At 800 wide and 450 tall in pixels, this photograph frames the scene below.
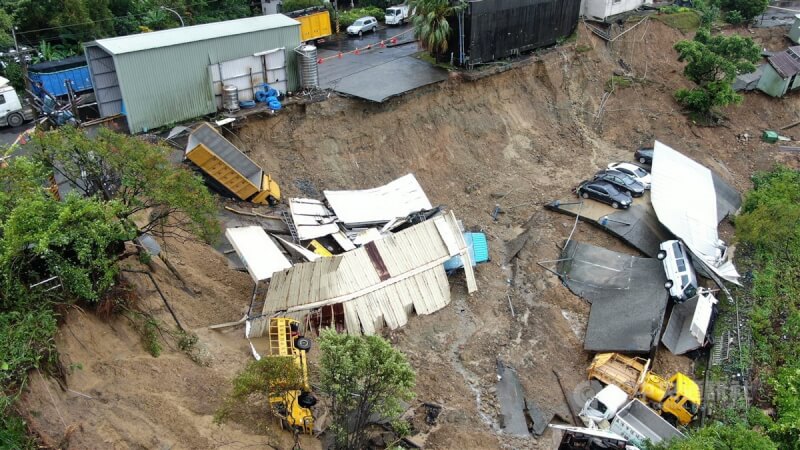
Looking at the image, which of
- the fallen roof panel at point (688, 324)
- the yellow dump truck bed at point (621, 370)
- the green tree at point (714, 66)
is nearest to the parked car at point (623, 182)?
the fallen roof panel at point (688, 324)

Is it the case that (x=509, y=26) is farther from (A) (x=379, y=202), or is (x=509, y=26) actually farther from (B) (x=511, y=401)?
(B) (x=511, y=401)

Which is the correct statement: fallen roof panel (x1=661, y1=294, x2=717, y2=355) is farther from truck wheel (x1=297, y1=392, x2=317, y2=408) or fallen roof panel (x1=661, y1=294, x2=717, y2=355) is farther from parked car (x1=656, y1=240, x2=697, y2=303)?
truck wheel (x1=297, y1=392, x2=317, y2=408)

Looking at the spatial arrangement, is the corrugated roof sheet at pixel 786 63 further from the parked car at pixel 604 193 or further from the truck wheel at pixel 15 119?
the truck wheel at pixel 15 119

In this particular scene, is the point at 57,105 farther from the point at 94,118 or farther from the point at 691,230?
the point at 691,230

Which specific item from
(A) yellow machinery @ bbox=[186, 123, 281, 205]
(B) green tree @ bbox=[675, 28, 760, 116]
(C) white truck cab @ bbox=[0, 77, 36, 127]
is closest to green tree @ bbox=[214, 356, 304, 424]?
(A) yellow machinery @ bbox=[186, 123, 281, 205]

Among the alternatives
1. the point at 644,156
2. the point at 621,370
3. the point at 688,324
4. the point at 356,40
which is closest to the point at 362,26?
the point at 356,40

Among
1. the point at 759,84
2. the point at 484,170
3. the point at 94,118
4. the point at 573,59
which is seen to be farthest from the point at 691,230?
the point at 94,118
